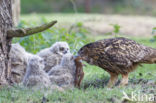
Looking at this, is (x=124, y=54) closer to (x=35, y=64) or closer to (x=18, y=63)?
(x=35, y=64)

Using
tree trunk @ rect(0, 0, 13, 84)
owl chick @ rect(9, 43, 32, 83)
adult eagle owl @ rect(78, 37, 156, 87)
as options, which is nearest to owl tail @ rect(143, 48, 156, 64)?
adult eagle owl @ rect(78, 37, 156, 87)

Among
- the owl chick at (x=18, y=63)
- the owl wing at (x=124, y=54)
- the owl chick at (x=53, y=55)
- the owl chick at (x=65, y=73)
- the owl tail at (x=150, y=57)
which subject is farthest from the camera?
the owl chick at (x=53, y=55)

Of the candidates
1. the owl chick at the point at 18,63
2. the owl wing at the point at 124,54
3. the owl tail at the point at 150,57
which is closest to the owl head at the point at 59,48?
the owl chick at the point at 18,63

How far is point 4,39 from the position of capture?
4.97 metres

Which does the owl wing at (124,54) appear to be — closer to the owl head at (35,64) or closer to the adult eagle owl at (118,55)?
the adult eagle owl at (118,55)

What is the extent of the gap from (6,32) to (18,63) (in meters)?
1.31

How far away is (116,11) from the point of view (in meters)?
29.6

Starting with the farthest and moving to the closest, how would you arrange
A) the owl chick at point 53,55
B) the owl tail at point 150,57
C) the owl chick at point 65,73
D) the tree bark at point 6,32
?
the owl chick at point 53,55 → the owl chick at point 65,73 → the owl tail at point 150,57 → the tree bark at point 6,32

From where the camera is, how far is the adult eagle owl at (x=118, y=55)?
5.17 m

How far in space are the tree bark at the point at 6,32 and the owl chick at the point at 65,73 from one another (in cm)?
97

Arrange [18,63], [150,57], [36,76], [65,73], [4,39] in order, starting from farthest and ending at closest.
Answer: [18,63], [65,73], [36,76], [150,57], [4,39]

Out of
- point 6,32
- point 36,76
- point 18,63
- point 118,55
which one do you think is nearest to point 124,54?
point 118,55

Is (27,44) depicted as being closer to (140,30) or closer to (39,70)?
(39,70)

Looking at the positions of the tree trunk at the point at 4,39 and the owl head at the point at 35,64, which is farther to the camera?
the owl head at the point at 35,64
